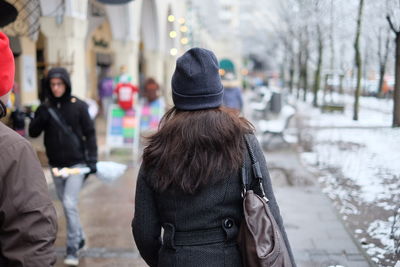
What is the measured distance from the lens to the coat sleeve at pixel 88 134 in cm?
445

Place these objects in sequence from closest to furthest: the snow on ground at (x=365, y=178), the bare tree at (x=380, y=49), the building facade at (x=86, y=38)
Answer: the snow on ground at (x=365, y=178)
the building facade at (x=86, y=38)
the bare tree at (x=380, y=49)

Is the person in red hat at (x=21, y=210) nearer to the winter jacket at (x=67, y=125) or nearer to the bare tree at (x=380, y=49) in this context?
the winter jacket at (x=67, y=125)

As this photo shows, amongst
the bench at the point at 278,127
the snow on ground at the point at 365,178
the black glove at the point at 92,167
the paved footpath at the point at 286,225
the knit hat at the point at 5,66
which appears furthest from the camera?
the bench at the point at 278,127

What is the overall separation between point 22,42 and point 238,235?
42.8ft

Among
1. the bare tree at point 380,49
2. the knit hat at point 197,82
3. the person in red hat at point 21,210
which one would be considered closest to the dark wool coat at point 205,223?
the knit hat at point 197,82

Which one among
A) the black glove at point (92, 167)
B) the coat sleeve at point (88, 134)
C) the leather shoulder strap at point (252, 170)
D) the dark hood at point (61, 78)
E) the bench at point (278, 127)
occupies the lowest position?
the bench at point (278, 127)

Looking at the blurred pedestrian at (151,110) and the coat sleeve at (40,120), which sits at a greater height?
the coat sleeve at (40,120)

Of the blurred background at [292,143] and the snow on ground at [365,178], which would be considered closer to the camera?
the blurred background at [292,143]

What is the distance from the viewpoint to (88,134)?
14.8 feet

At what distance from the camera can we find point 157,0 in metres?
17.8

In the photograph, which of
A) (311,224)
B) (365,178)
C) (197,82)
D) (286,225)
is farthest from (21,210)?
(365,178)

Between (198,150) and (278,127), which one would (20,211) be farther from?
(278,127)

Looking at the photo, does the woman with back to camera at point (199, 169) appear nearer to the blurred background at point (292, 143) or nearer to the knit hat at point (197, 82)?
the knit hat at point (197, 82)

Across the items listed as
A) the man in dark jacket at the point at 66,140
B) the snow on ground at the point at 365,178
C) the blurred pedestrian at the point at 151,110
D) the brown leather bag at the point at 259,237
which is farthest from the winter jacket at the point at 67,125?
the blurred pedestrian at the point at 151,110
